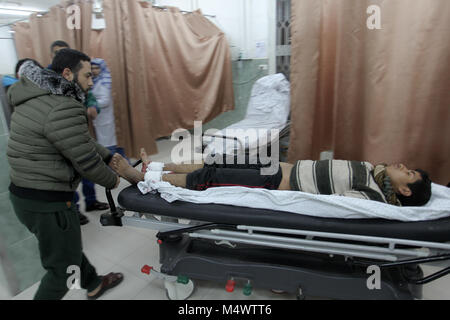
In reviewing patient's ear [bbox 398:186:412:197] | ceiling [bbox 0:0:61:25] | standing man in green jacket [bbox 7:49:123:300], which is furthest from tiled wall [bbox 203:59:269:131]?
ceiling [bbox 0:0:61:25]

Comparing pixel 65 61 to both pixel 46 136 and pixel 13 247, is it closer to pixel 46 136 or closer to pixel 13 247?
pixel 46 136

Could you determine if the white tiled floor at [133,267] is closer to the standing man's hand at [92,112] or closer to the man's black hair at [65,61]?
the standing man's hand at [92,112]

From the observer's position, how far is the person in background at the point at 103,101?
2.16 metres

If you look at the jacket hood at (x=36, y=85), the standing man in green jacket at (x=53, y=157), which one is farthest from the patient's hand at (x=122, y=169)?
the jacket hood at (x=36, y=85)

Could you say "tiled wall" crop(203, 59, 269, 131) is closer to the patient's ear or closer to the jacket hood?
the patient's ear

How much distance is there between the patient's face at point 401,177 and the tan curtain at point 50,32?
2909 mm

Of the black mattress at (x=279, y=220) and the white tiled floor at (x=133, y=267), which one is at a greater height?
the black mattress at (x=279, y=220)

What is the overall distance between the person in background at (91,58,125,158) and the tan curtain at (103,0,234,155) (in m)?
0.60

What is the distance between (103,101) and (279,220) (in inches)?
69.3

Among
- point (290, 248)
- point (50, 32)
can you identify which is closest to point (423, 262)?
point (290, 248)

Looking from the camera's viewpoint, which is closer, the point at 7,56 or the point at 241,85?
the point at 241,85

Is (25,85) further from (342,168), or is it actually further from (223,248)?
(342,168)

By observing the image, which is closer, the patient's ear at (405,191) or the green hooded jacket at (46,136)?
the green hooded jacket at (46,136)

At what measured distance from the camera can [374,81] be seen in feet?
6.01
